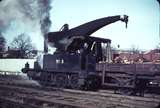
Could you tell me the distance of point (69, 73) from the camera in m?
17.6

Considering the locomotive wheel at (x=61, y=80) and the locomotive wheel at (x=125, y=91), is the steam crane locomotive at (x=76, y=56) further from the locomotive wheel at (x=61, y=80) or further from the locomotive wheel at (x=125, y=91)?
the locomotive wheel at (x=125, y=91)

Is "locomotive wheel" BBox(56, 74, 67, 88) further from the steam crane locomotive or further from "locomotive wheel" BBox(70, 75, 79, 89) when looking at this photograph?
"locomotive wheel" BBox(70, 75, 79, 89)

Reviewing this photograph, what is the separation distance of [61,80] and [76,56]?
6.84 ft

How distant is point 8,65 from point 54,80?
2037 cm

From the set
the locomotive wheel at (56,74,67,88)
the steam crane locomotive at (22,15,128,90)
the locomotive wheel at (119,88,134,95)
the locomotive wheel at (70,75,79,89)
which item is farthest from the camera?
the locomotive wheel at (56,74,67,88)

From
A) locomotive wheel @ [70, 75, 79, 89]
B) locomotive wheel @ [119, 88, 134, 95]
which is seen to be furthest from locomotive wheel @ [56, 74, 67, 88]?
locomotive wheel @ [119, 88, 134, 95]

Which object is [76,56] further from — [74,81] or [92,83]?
[92,83]

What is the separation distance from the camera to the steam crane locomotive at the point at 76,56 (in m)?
16.9

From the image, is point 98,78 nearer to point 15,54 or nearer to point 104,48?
point 104,48

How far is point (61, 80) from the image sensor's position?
18062mm

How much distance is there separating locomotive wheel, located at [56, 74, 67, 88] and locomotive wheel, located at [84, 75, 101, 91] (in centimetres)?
156

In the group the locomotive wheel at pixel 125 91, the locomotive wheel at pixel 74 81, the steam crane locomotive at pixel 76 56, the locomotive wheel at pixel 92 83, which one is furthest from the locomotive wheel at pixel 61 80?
the locomotive wheel at pixel 125 91

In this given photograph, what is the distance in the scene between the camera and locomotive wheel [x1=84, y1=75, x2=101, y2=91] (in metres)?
17.0

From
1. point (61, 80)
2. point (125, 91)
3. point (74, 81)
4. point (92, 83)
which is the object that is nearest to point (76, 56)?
point (74, 81)
